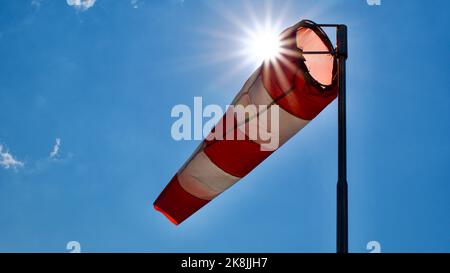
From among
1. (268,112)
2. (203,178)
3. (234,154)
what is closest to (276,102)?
(268,112)

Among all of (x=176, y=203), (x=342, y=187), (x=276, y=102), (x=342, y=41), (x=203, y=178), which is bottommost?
(x=342, y=187)

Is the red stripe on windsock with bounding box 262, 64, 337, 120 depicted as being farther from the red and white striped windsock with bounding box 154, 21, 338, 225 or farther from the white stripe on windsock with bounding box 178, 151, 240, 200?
the white stripe on windsock with bounding box 178, 151, 240, 200

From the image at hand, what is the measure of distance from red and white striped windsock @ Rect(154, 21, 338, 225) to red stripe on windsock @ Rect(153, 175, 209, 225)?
18 cm

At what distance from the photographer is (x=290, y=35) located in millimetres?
4285

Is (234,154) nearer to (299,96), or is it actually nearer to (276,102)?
(276,102)

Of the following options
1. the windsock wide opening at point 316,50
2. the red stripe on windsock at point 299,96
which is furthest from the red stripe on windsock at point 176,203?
the windsock wide opening at point 316,50

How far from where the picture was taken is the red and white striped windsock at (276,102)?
13.7 ft

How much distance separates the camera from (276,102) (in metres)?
4.35

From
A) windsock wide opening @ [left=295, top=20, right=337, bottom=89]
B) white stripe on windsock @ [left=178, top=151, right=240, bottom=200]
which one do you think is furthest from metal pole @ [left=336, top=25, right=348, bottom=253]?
white stripe on windsock @ [left=178, top=151, right=240, bottom=200]

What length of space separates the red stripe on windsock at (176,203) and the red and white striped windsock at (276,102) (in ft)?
0.58

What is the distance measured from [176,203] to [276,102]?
2.40 meters

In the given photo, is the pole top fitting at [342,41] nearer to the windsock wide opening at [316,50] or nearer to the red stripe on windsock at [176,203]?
the windsock wide opening at [316,50]
